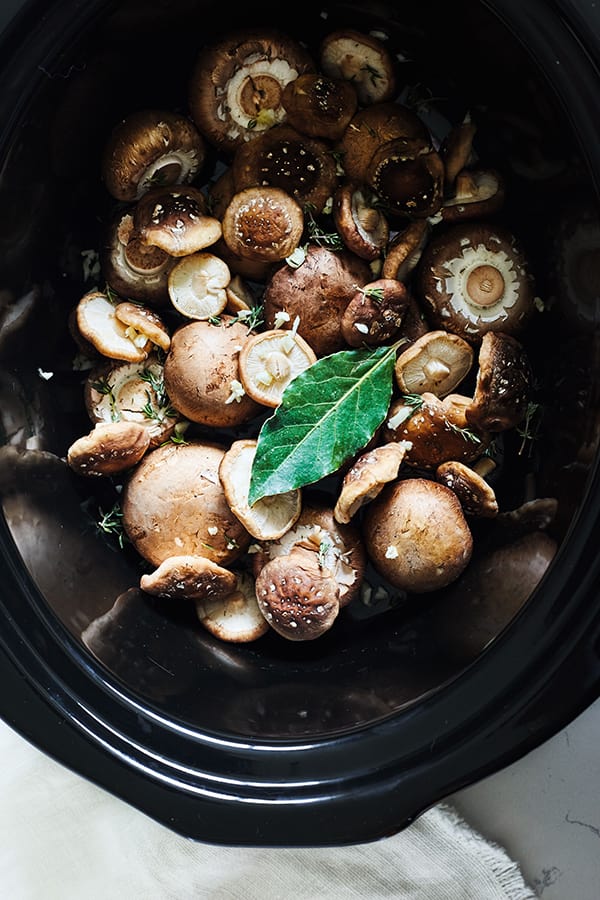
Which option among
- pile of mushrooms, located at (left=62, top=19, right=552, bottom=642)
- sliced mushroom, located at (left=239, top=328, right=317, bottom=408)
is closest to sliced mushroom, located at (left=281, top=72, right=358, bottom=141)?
pile of mushrooms, located at (left=62, top=19, right=552, bottom=642)

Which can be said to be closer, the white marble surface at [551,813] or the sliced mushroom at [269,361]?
the sliced mushroom at [269,361]

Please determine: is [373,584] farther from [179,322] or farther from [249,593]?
[179,322]

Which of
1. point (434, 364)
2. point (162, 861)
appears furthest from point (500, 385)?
point (162, 861)

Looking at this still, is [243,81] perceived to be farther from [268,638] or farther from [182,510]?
[268,638]

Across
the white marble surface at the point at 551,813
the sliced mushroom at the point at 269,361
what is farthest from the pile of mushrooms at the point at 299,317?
the white marble surface at the point at 551,813

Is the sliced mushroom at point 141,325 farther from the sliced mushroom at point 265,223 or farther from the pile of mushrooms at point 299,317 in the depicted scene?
the sliced mushroom at point 265,223

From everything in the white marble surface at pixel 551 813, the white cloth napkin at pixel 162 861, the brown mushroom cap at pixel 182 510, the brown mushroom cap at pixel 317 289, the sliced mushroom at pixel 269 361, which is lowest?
the white cloth napkin at pixel 162 861
